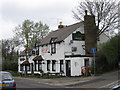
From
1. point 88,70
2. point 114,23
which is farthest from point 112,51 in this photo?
point 114,23

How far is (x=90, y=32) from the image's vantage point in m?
34.2

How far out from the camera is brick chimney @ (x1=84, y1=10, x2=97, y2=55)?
3362 cm

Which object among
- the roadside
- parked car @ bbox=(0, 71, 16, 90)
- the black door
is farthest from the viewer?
the black door

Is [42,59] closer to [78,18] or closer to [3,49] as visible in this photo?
[78,18]

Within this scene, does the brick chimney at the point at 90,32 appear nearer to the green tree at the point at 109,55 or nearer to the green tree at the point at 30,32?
the green tree at the point at 109,55

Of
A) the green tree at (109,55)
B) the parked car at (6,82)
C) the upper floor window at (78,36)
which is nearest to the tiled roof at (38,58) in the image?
the upper floor window at (78,36)

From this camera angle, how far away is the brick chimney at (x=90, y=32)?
3362 centimetres

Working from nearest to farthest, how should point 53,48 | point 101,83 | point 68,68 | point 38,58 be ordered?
1. point 101,83
2. point 68,68
3. point 53,48
4. point 38,58

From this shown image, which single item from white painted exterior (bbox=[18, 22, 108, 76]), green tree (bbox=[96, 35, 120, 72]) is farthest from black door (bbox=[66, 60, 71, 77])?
green tree (bbox=[96, 35, 120, 72])

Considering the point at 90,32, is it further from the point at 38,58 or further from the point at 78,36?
the point at 38,58

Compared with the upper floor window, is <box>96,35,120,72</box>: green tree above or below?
below

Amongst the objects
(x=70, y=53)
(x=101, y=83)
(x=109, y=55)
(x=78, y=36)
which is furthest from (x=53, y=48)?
(x=101, y=83)

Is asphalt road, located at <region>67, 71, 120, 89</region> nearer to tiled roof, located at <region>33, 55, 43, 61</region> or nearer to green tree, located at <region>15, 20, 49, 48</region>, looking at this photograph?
tiled roof, located at <region>33, 55, 43, 61</region>

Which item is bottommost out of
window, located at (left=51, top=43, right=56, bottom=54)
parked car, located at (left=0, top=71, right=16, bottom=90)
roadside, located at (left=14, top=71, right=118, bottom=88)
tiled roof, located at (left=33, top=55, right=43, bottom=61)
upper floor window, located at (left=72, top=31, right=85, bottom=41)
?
roadside, located at (left=14, top=71, right=118, bottom=88)
